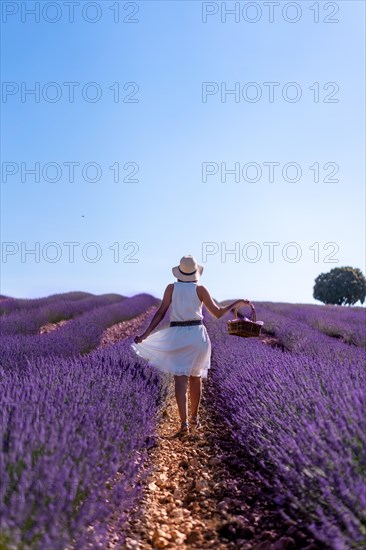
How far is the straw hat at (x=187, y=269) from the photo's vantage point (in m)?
3.63

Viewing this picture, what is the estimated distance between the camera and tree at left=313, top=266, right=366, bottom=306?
28.3 meters

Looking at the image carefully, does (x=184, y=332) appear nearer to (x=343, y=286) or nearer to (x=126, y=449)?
(x=126, y=449)

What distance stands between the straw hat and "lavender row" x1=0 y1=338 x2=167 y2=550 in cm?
112

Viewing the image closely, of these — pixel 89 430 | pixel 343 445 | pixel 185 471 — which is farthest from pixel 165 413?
pixel 343 445

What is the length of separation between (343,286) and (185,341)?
2619 centimetres

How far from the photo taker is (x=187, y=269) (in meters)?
3.65

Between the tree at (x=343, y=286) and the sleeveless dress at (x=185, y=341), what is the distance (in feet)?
85.6

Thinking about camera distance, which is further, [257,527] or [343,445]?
[257,527]

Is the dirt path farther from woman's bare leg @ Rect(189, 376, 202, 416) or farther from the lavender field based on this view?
woman's bare leg @ Rect(189, 376, 202, 416)

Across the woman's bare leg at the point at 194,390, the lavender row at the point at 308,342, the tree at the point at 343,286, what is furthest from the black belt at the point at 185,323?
the tree at the point at 343,286

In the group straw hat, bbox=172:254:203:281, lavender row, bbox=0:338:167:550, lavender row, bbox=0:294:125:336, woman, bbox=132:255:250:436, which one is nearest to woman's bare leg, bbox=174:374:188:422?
woman, bbox=132:255:250:436

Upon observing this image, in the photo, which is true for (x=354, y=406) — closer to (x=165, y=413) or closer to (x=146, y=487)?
(x=146, y=487)

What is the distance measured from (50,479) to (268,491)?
4.40 feet

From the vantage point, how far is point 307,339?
21.8 ft
